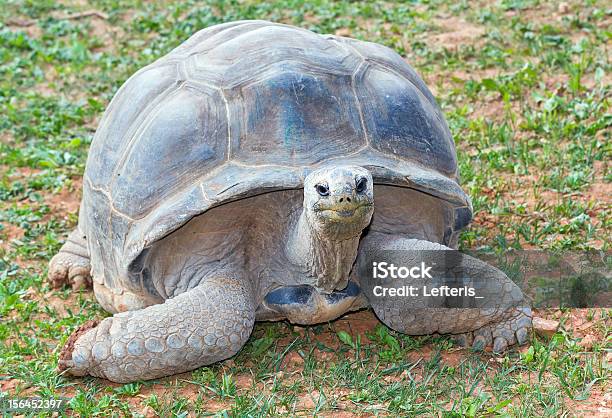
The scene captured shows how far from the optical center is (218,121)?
13.2 feet

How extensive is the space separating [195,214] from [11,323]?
4.10ft

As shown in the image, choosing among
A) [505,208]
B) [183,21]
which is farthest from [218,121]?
[183,21]

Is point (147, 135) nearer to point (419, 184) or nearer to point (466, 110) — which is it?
point (419, 184)

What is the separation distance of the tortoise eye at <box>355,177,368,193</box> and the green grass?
0.82m

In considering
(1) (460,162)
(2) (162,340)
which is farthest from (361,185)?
(1) (460,162)

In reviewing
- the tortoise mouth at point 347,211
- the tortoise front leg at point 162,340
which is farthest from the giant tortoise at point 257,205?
the tortoise mouth at point 347,211

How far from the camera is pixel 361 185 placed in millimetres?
3359

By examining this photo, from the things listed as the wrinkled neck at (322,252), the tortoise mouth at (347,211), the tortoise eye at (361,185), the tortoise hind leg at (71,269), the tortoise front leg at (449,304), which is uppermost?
the tortoise eye at (361,185)

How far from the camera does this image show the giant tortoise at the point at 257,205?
3.76m

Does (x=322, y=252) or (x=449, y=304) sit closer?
(x=322, y=252)

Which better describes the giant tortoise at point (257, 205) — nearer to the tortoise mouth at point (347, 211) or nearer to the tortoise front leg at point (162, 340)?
the tortoise front leg at point (162, 340)

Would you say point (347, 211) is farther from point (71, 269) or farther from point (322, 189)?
point (71, 269)

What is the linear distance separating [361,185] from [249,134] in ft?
2.50

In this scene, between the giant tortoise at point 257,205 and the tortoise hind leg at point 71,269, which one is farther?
the tortoise hind leg at point 71,269
